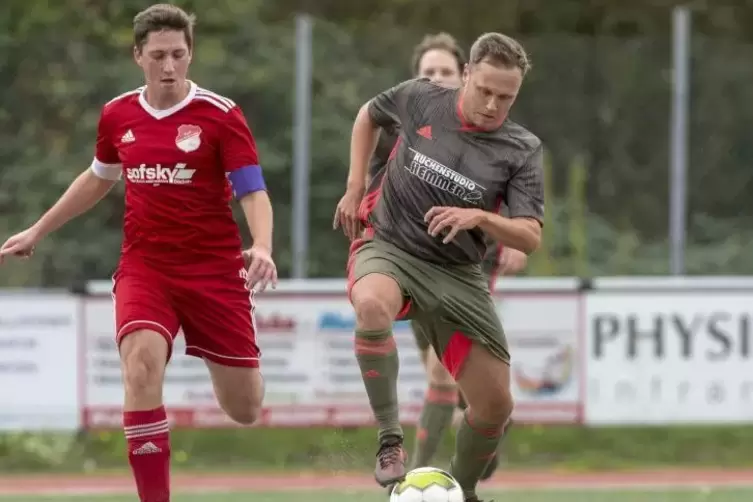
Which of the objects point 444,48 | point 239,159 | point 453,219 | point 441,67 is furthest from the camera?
point 444,48

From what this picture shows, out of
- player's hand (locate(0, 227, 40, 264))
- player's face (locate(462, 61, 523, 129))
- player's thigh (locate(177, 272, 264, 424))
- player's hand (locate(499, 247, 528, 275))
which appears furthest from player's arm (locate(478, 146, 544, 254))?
player's hand (locate(0, 227, 40, 264))

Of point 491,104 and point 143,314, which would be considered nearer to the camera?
point 491,104

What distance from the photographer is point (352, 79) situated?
42.4 feet

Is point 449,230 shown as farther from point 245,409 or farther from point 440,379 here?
point 440,379

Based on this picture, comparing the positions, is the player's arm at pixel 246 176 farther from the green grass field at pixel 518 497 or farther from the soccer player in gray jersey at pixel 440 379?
the green grass field at pixel 518 497

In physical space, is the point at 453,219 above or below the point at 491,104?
below

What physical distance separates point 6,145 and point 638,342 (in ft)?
17.5

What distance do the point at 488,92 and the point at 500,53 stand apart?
180 mm

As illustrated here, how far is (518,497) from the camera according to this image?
32.8 feet

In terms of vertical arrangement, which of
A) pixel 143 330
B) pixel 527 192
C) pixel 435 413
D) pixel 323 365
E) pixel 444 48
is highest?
pixel 444 48

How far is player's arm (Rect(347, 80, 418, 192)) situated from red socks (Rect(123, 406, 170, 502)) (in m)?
1.41

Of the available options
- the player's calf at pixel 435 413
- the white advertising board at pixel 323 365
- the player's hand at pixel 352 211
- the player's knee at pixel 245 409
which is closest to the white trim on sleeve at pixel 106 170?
the player's hand at pixel 352 211

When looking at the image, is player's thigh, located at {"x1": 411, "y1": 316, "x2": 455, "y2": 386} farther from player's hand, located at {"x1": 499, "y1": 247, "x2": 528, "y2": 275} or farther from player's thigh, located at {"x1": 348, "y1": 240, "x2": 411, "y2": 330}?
player's thigh, located at {"x1": 348, "y1": 240, "x2": 411, "y2": 330}

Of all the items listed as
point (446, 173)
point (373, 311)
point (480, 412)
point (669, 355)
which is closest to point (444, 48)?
point (446, 173)
